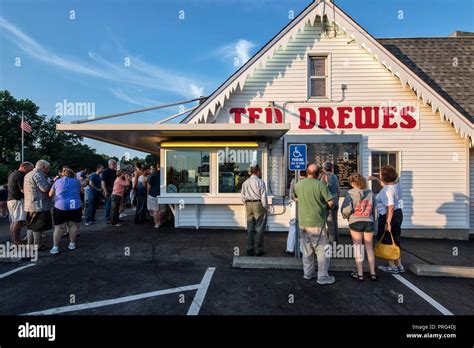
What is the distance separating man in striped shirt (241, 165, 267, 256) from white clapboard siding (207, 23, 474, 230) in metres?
2.60

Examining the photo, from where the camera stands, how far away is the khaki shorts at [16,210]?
5.67 m

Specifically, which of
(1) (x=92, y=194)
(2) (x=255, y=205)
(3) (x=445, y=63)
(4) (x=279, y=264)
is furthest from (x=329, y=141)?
(1) (x=92, y=194)

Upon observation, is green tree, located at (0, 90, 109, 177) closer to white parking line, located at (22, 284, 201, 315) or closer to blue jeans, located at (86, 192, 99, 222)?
blue jeans, located at (86, 192, 99, 222)

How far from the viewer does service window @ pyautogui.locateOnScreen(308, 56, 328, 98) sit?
817 cm

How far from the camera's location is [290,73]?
8.05 metres

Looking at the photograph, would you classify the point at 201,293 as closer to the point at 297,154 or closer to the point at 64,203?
the point at 297,154

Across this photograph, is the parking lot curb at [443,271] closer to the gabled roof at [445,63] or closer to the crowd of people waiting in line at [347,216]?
the crowd of people waiting in line at [347,216]

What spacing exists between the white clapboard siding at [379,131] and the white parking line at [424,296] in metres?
3.71

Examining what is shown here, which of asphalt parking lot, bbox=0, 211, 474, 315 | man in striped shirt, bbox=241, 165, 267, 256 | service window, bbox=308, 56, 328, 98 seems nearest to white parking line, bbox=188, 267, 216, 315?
asphalt parking lot, bbox=0, 211, 474, 315

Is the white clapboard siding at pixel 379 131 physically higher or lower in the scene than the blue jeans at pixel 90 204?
higher

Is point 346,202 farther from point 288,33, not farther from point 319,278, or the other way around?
point 288,33

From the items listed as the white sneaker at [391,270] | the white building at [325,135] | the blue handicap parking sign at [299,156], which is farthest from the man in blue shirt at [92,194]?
the white sneaker at [391,270]
